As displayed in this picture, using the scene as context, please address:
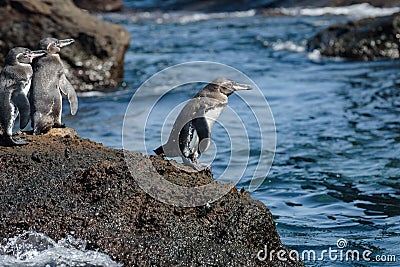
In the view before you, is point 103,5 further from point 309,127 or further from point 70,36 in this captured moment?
point 309,127

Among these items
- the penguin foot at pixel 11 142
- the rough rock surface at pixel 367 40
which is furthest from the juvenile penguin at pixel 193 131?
the rough rock surface at pixel 367 40

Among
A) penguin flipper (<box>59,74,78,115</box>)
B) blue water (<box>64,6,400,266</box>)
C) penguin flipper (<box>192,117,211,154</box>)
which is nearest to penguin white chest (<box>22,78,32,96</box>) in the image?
penguin flipper (<box>59,74,78,115</box>)

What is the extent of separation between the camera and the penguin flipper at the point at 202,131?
544cm

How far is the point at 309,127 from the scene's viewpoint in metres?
10.5

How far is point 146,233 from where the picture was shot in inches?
172

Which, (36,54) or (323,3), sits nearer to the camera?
(36,54)

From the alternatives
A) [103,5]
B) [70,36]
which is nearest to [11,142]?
[70,36]

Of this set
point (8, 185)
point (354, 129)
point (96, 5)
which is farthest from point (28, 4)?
point (96, 5)

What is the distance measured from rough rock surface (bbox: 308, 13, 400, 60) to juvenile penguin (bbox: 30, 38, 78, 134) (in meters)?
9.97

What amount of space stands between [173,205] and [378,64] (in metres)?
10.9

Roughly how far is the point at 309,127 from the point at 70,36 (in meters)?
4.41

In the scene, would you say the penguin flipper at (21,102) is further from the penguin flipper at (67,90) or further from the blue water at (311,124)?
the blue water at (311,124)

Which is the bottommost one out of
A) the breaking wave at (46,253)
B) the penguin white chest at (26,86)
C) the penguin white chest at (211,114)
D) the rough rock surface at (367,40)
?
the rough rock surface at (367,40)

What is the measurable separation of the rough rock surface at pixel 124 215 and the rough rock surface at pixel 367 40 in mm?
11074
